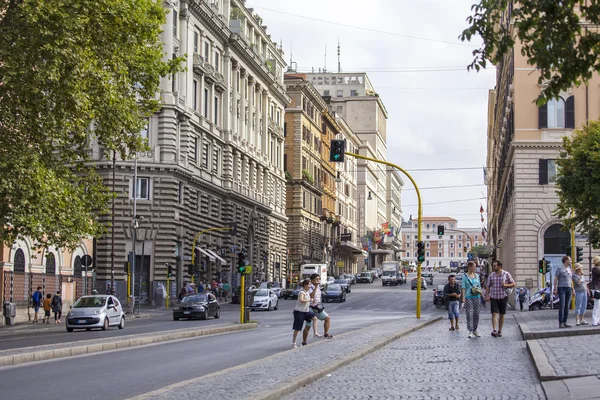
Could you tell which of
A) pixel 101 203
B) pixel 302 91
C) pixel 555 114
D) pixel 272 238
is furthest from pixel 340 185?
pixel 101 203

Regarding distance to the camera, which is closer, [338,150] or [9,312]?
[338,150]

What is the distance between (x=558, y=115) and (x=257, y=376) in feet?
150

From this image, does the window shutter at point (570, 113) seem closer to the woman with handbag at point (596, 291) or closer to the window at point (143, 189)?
the window at point (143, 189)

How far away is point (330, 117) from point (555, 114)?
63939 mm

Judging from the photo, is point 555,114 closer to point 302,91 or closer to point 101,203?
point 101,203

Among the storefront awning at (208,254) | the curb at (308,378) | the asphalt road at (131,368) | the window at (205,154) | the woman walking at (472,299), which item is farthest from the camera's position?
the window at (205,154)

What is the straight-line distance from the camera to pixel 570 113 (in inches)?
2223

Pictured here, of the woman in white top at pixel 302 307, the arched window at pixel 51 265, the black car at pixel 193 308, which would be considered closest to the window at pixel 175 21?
the arched window at pixel 51 265

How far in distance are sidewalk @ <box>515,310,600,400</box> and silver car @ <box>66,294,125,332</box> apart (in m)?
17.7

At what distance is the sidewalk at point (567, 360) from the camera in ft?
38.1

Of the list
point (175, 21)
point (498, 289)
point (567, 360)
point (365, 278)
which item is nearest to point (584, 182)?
point (498, 289)

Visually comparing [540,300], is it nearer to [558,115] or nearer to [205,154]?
[558,115]

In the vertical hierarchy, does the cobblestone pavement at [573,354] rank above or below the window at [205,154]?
below

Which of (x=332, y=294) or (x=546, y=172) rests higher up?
(x=546, y=172)
